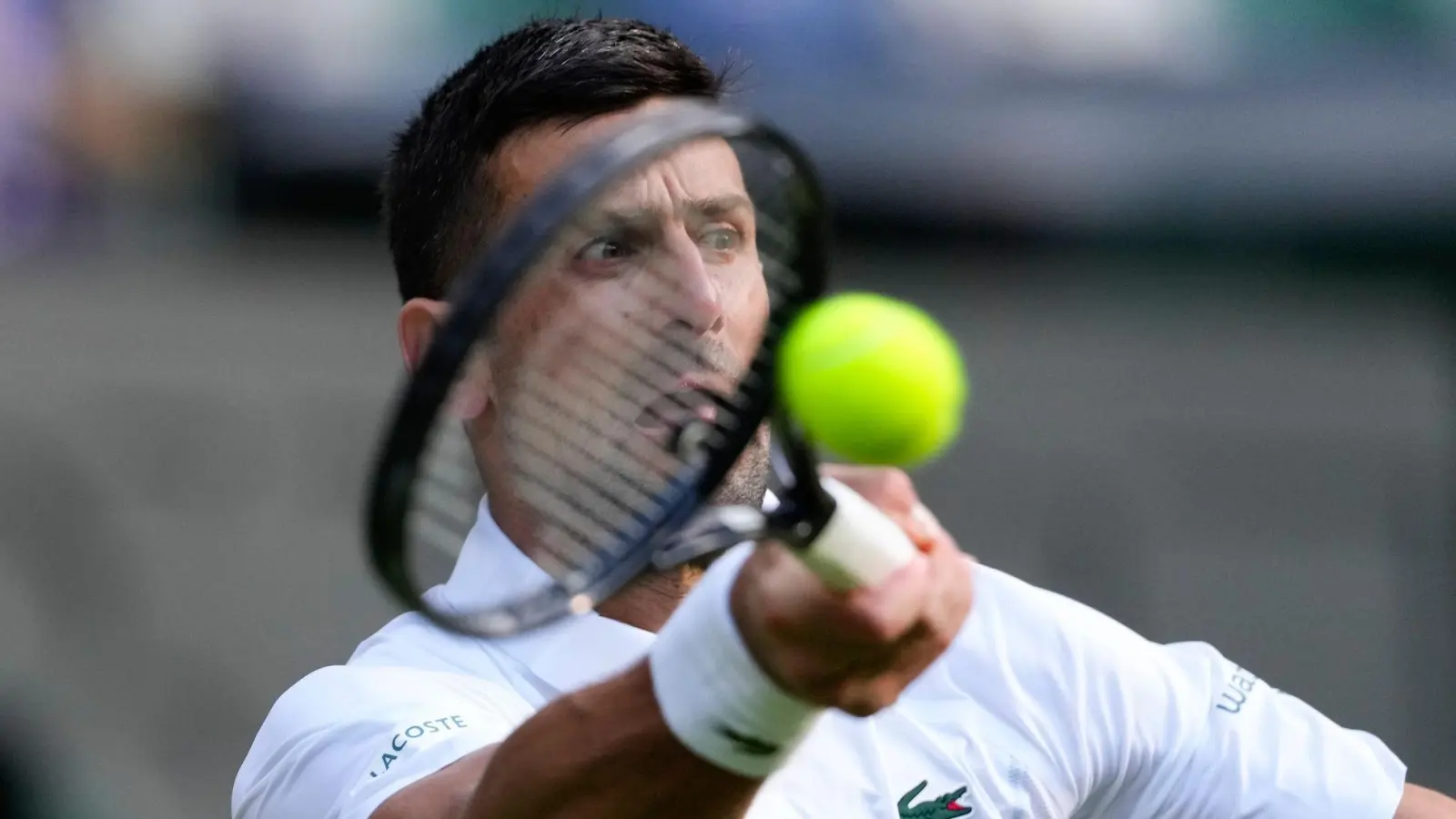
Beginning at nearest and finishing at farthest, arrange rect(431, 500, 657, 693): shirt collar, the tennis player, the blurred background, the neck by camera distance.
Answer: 1. the tennis player
2. rect(431, 500, 657, 693): shirt collar
3. the neck
4. the blurred background

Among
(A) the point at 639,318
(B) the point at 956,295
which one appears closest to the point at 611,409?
(A) the point at 639,318

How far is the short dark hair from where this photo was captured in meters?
2.42

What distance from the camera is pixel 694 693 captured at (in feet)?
5.04

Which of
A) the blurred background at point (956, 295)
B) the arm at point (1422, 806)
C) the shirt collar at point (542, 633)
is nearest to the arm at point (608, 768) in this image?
the shirt collar at point (542, 633)

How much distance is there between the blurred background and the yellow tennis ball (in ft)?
15.8

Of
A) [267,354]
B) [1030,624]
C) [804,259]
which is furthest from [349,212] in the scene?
[804,259]

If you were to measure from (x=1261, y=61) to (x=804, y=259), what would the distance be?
5505mm

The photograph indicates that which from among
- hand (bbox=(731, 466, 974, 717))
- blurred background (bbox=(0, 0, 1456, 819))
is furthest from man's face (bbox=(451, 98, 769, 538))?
blurred background (bbox=(0, 0, 1456, 819))

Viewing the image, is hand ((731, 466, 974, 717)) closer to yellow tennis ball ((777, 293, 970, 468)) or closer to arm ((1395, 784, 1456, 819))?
yellow tennis ball ((777, 293, 970, 468))

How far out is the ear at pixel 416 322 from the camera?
2461 millimetres

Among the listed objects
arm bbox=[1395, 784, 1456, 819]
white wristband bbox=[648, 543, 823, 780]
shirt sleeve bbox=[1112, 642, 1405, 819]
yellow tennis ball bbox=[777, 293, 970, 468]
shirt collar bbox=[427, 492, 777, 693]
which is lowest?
arm bbox=[1395, 784, 1456, 819]

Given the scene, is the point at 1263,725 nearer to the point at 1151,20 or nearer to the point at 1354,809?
the point at 1354,809

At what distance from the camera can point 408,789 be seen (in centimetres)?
189

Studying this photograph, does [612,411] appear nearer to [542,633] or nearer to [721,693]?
[721,693]
